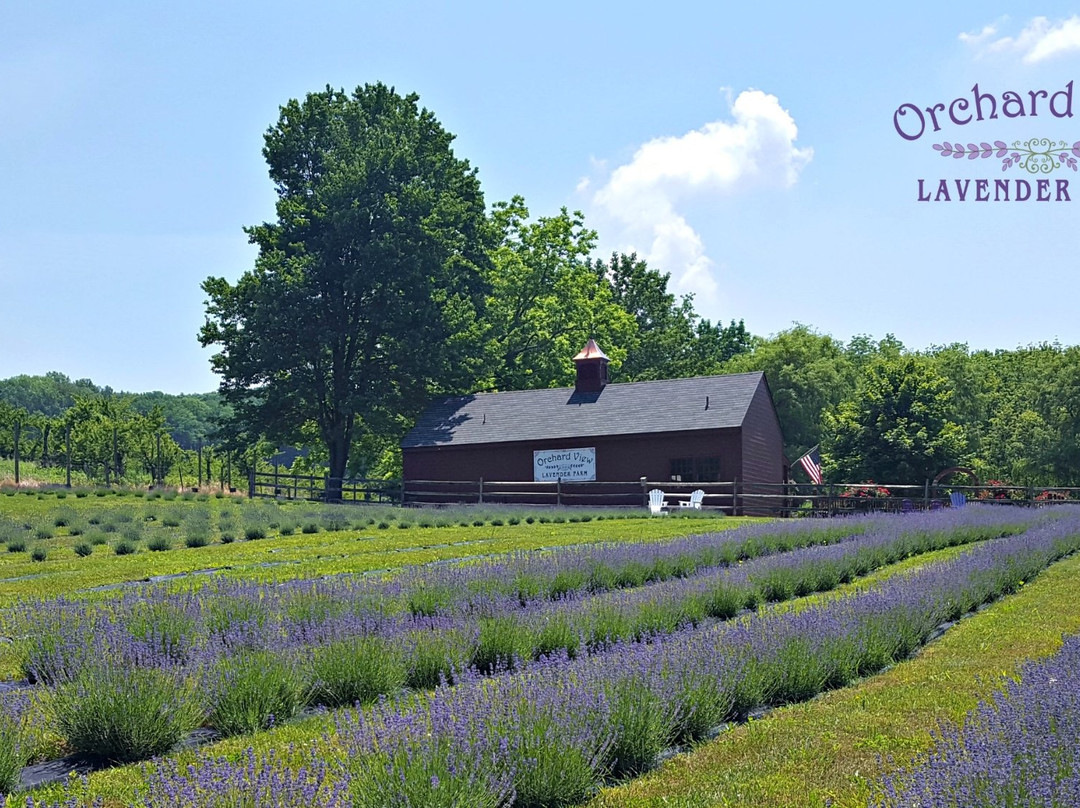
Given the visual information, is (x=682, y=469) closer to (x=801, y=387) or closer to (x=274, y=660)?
(x=274, y=660)

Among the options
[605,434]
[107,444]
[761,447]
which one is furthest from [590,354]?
[107,444]

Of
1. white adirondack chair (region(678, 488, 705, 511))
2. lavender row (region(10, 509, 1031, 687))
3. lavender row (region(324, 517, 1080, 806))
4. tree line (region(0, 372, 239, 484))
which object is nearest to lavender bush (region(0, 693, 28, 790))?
lavender row (region(10, 509, 1031, 687))

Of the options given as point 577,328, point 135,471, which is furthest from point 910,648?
point 135,471

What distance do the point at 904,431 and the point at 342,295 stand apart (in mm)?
24642

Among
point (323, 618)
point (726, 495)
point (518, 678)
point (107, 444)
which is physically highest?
point (107, 444)

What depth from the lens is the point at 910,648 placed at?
9008 mm

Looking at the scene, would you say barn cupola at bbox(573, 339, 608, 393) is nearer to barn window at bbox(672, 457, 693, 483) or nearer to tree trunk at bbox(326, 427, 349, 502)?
barn window at bbox(672, 457, 693, 483)

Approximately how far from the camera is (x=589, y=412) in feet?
126

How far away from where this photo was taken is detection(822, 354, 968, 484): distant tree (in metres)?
43.8

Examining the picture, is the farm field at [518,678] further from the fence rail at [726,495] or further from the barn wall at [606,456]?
the barn wall at [606,456]

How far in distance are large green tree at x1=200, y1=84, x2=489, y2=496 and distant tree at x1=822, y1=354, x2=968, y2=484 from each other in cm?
1752

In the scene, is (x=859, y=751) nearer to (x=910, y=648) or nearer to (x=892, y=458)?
(x=910, y=648)

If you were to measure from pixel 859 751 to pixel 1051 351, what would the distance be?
259ft

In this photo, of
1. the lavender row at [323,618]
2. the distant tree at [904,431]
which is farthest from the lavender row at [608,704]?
the distant tree at [904,431]
